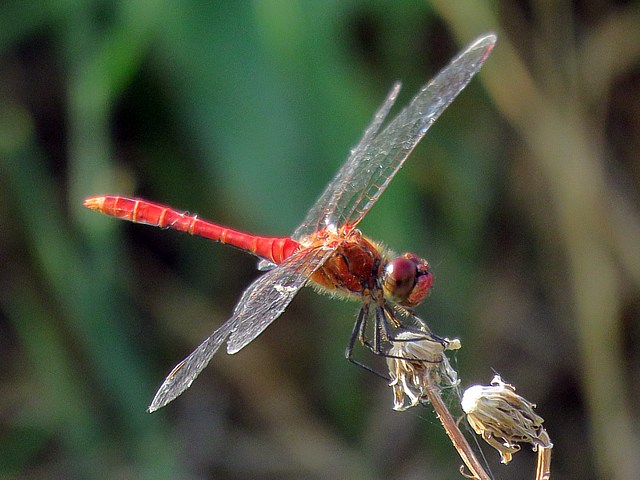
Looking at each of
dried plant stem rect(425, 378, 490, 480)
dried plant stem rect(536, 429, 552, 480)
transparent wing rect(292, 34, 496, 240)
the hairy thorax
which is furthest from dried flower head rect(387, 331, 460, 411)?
transparent wing rect(292, 34, 496, 240)

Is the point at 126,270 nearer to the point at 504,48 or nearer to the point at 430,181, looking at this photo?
the point at 430,181

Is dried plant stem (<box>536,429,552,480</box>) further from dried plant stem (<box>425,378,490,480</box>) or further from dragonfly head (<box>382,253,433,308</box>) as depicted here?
dragonfly head (<box>382,253,433,308</box>)

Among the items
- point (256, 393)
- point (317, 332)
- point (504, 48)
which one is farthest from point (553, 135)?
point (256, 393)

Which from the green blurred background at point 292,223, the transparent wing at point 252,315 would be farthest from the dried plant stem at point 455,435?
the green blurred background at point 292,223

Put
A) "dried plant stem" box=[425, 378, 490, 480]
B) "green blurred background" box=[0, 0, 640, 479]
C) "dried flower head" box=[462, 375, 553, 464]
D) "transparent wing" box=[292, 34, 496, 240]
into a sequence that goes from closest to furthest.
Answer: "dried plant stem" box=[425, 378, 490, 480] → "dried flower head" box=[462, 375, 553, 464] → "transparent wing" box=[292, 34, 496, 240] → "green blurred background" box=[0, 0, 640, 479]

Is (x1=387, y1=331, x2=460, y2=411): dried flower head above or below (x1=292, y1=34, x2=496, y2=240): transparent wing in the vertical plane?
below

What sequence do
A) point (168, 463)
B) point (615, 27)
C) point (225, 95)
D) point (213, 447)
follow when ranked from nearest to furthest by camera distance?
point (225, 95), point (168, 463), point (615, 27), point (213, 447)

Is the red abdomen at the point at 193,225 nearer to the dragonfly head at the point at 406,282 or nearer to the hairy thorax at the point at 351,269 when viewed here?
the hairy thorax at the point at 351,269
